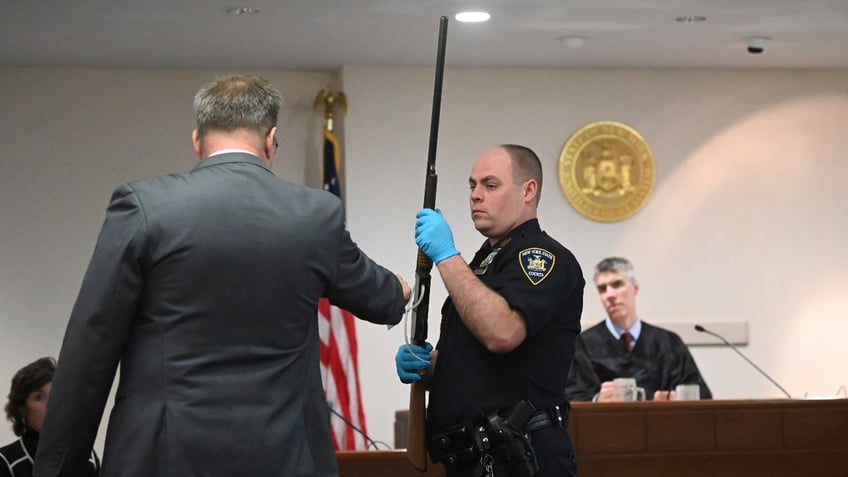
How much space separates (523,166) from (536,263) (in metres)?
0.32

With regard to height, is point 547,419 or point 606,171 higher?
point 606,171

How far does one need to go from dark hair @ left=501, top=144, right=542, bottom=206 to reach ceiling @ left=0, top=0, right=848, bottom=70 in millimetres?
2430

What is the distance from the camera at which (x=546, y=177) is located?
734cm

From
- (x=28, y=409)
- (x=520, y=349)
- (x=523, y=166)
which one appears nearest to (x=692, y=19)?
(x=523, y=166)

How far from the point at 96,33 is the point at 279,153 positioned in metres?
1.45

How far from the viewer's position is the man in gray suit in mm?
2359

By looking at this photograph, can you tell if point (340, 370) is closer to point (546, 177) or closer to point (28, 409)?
point (546, 177)

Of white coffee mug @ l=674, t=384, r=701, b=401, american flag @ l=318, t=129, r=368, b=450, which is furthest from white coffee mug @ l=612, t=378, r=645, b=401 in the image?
american flag @ l=318, t=129, r=368, b=450

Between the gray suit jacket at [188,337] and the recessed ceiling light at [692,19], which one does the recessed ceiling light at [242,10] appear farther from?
the gray suit jacket at [188,337]

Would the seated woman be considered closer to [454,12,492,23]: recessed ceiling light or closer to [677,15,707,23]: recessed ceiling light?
[454,12,492,23]: recessed ceiling light

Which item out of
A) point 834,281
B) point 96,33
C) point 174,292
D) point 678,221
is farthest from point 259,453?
point 834,281

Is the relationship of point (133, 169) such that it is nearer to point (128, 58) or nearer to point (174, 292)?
point (128, 58)

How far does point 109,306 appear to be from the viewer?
7.70 feet

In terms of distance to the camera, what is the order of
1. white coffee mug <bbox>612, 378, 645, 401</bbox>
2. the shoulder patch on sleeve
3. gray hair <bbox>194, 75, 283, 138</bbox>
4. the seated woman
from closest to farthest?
gray hair <bbox>194, 75, 283, 138</bbox> → the shoulder patch on sleeve → the seated woman → white coffee mug <bbox>612, 378, 645, 401</bbox>
